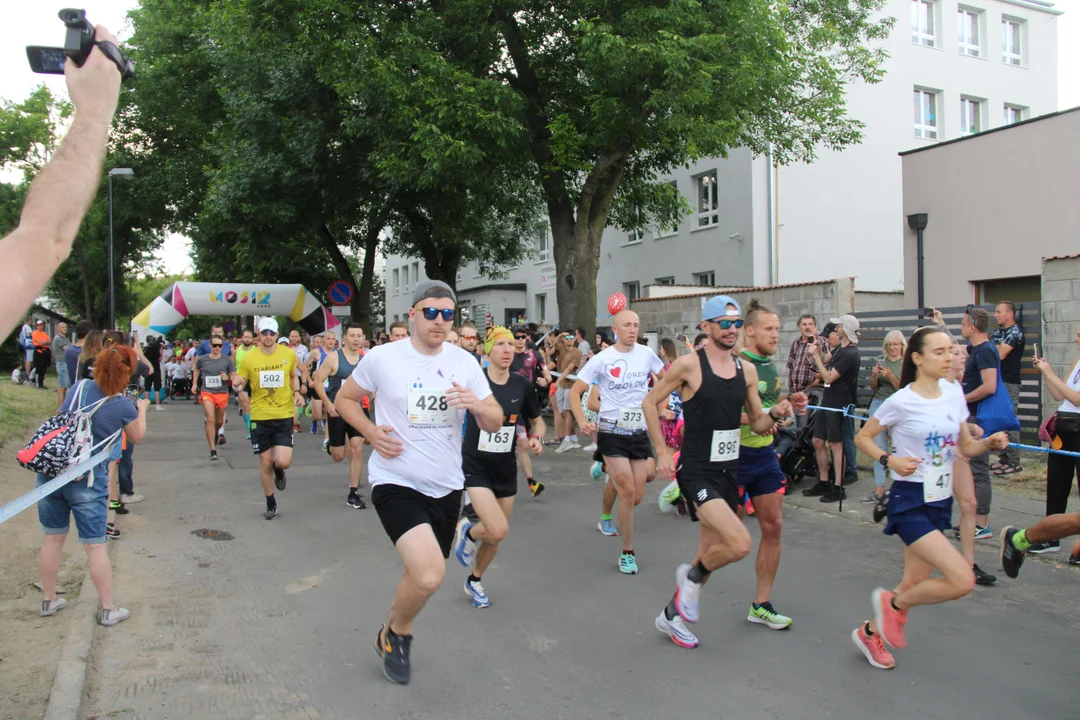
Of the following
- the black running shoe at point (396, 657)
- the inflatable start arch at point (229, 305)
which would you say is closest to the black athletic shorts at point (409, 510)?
the black running shoe at point (396, 657)

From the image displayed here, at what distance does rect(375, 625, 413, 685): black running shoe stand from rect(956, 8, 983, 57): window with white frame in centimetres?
3261

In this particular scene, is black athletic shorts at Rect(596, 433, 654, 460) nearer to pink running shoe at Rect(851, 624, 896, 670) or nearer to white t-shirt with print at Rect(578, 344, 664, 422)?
white t-shirt with print at Rect(578, 344, 664, 422)

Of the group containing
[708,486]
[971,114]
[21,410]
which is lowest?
[21,410]

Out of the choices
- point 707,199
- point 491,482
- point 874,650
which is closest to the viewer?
point 874,650

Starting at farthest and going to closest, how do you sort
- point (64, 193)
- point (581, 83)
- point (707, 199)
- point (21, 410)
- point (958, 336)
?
point (707, 199)
point (581, 83)
point (21, 410)
point (958, 336)
point (64, 193)

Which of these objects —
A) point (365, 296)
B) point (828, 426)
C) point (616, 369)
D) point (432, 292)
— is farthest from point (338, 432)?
point (365, 296)

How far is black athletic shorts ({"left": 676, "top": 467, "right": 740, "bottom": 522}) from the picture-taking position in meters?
4.99

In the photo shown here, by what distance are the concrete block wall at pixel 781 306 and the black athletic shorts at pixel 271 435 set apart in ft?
26.1

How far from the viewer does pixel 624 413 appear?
7.04 metres

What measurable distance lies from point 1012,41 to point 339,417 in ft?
106

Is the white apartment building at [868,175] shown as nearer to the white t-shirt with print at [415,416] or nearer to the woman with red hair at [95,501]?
the woman with red hair at [95,501]

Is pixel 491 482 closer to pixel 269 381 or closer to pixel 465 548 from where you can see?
pixel 465 548

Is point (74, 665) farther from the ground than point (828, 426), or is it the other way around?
point (828, 426)

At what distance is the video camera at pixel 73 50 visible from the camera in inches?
64.9
